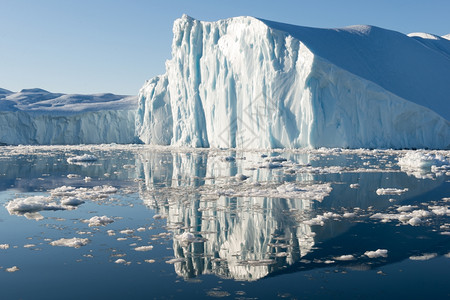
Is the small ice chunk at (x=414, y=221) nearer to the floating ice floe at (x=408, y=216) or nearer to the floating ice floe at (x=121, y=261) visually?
the floating ice floe at (x=408, y=216)

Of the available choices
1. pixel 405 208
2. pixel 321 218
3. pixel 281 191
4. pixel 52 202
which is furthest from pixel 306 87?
pixel 321 218

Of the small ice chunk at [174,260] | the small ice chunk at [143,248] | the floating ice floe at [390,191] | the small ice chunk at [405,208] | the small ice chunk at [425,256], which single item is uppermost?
the floating ice floe at [390,191]

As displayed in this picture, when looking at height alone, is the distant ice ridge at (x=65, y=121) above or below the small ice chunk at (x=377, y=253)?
above

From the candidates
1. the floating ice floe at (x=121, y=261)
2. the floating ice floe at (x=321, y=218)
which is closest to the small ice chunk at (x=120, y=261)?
the floating ice floe at (x=121, y=261)

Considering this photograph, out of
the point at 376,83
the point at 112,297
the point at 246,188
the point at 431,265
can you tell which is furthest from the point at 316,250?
the point at 376,83

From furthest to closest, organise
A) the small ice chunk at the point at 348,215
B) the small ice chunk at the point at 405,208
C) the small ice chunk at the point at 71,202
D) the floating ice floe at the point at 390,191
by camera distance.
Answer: the floating ice floe at the point at 390,191 → the small ice chunk at the point at 71,202 → the small ice chunk at the point at 405,208 → the small ice chunk at the point at 348,215

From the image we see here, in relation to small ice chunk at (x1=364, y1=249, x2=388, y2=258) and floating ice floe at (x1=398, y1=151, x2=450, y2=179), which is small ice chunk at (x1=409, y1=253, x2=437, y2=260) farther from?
floating ice floe at (x1=398, y1=151, x2=450, y2=179)

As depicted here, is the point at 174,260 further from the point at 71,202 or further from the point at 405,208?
the point at 405,208

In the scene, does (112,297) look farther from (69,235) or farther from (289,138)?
(289,138)
